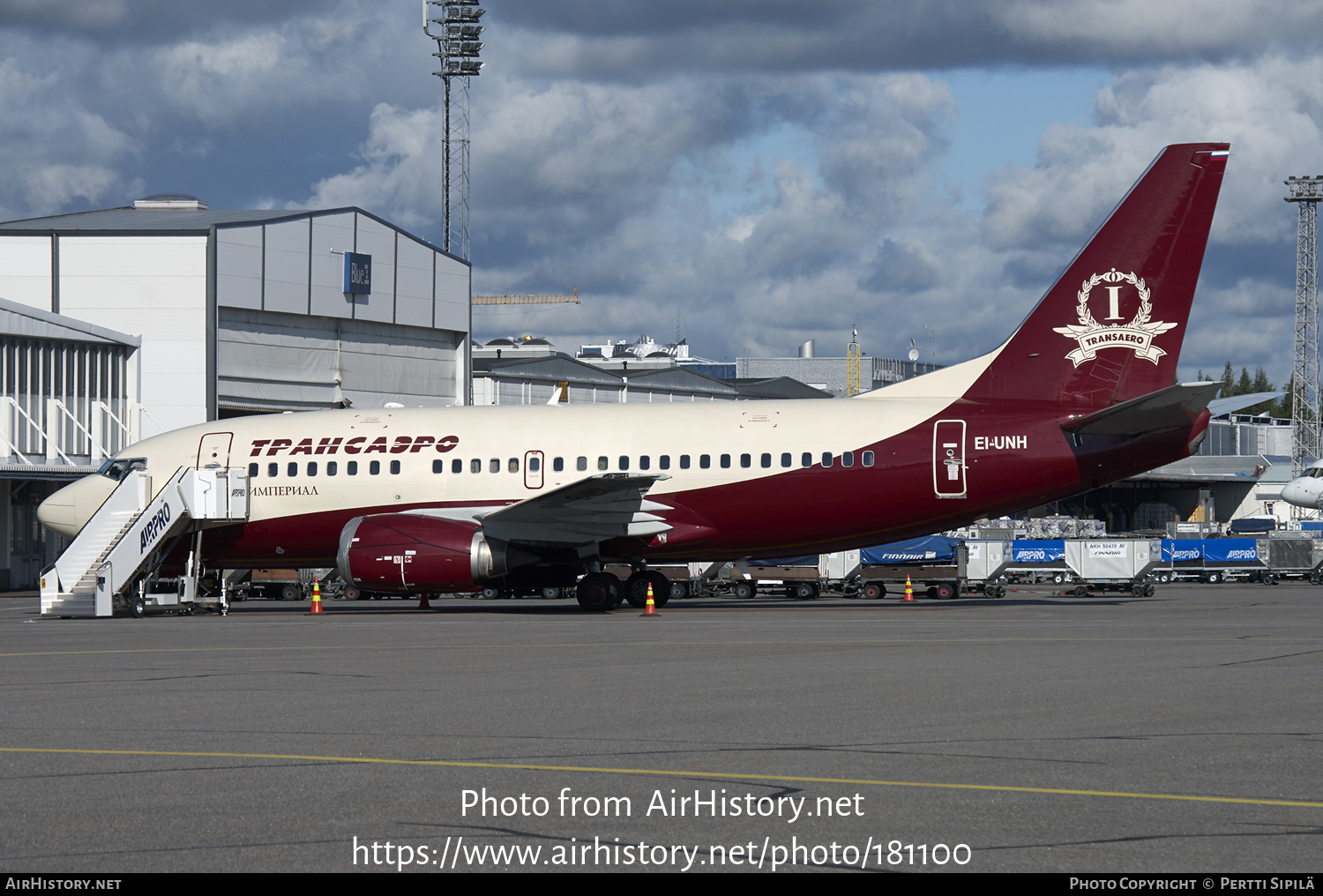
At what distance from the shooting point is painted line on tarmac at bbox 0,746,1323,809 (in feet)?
24.9

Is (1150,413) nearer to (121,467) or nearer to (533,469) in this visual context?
(533,469)

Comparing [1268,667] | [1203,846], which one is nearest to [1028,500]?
[1268,667]

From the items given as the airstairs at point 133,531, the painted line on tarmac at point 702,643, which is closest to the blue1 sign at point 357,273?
the airstairs at point 133,531

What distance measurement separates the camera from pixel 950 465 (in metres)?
26.7

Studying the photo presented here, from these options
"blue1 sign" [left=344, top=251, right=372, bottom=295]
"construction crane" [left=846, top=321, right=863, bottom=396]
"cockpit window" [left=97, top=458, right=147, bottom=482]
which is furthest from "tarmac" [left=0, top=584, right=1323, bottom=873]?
"construction crane" [left=846, top=321, right=863, bottom=396]

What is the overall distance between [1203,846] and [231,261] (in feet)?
153

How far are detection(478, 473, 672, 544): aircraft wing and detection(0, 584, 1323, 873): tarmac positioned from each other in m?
7.85

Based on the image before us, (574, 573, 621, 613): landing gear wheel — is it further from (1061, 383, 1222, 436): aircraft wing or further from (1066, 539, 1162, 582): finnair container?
(1066, 539, 1162, 582): finnair container

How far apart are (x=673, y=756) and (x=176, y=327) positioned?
43262mm

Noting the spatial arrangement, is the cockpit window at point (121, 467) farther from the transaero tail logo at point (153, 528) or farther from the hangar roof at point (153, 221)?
the hangar roof at point (153, 221)

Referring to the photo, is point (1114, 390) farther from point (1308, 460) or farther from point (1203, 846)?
Answer: point (1308, 460)

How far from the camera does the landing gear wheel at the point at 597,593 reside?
27.7 m

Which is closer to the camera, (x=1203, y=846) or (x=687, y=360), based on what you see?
(x=1203, y=846)

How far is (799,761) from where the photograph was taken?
879cm
